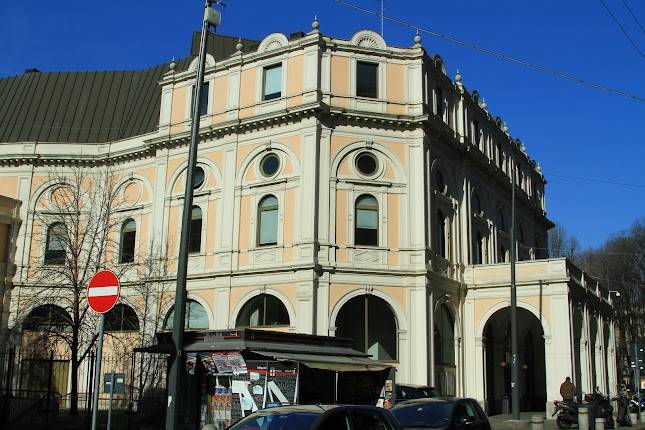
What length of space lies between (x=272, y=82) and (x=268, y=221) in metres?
6.58

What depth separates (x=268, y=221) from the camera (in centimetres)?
3222

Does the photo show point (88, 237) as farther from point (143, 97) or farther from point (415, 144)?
point (415, 144)

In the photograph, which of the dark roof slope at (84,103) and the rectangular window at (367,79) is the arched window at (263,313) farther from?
the dark roof slope at (84,103)

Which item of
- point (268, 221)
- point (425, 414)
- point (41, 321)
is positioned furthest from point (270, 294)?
point (425, 414)

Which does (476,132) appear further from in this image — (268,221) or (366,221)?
→ (268,221)

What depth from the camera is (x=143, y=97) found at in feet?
139

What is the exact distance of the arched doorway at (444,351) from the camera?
104ft

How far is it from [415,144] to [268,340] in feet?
52.5

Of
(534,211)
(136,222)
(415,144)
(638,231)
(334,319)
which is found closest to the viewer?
(334,319)

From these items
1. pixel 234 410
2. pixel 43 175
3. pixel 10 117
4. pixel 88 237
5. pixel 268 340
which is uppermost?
pixel 10 117

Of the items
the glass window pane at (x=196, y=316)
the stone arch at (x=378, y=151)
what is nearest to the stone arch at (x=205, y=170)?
the glass window pane at (x=196, y=316)

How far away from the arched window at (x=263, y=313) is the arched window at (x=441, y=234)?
7922 mm

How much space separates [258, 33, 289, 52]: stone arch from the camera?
33594 millimetres

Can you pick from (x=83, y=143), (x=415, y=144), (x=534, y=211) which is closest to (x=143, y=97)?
(x=83, y=143)
